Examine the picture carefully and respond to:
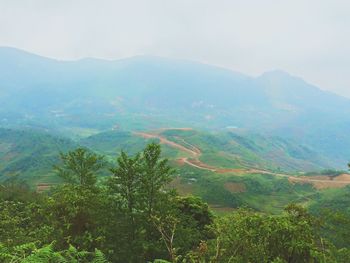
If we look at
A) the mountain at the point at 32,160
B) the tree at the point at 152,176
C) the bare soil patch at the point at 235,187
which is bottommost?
the mountain at the point at 32,160

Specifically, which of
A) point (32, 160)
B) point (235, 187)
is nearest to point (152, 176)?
point (235, 187)

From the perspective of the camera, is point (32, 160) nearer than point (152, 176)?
No

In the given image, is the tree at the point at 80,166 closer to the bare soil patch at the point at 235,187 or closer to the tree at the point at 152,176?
the tree at the point at 152,176

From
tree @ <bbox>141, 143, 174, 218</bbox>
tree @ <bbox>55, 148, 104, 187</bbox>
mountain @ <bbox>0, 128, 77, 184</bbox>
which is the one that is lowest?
mountain @ <bbox>0, 128, 77, 184</bbox>

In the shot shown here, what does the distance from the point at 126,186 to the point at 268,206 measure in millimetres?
99628

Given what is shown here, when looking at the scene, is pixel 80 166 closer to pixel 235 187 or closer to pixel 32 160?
pixel 235 187

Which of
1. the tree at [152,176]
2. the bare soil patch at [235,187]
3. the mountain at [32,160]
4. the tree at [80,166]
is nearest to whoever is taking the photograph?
the tree at [152,176]

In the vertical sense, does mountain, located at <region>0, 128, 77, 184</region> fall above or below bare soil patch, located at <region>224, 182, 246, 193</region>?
below

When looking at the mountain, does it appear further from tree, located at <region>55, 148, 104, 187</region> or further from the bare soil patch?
tree, located at <region>55, 148, 104, 187</region>

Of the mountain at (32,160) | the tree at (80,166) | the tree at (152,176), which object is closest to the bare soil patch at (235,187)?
the mountain at (32,160)

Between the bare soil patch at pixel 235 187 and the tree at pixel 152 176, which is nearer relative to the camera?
the tree at pixel 152 176

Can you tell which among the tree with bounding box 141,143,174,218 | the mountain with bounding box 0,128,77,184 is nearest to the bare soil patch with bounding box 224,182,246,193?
the mountain with bounding box 0,128,77,184

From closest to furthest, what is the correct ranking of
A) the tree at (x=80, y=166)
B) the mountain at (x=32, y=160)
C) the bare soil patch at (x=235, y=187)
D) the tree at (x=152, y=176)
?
the tree at (x=152, y=176)
the tree at (x=80, y=166)
the bare soil patch at (x=235, y=187)
the mountain at (x=32, y=160)

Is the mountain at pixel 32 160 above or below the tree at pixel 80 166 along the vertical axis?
below
